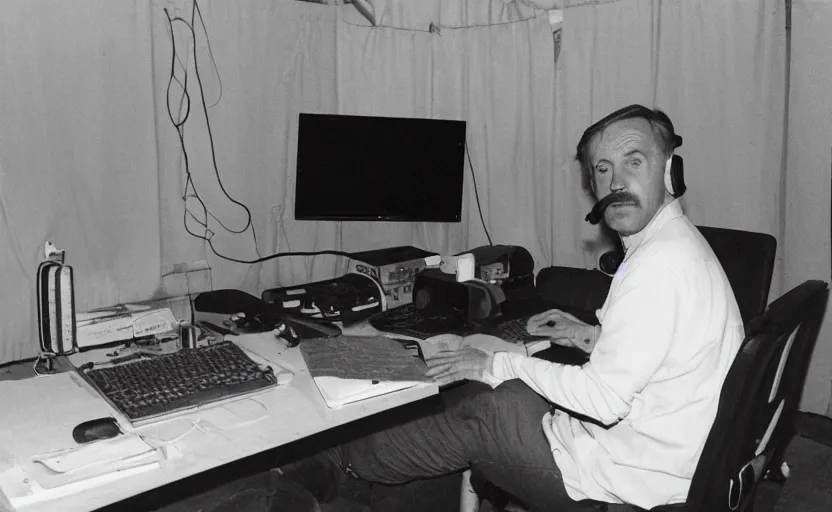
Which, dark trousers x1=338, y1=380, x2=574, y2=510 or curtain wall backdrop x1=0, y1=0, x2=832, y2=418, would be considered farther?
curtain wall backdrop x1=0, y1=0, x2=832, y2=418

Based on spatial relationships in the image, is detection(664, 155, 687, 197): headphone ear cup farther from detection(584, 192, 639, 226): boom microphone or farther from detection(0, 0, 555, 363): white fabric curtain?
detection(0, 0, 555, 363): white fabric curtain

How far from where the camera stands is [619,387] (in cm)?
138

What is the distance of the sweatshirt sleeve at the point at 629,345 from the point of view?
1.37 m

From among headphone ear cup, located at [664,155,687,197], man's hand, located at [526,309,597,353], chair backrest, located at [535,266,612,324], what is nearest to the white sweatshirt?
headphone ear cup, located at [664,155,687,197]

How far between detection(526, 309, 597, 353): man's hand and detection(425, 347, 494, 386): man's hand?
1.23 ft

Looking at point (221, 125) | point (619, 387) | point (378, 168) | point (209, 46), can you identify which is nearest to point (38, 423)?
point (619, 387)

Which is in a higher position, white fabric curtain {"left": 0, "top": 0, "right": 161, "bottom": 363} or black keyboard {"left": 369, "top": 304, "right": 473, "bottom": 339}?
white fabric curtain {"left": 0, "top": 0, "right": 161, "bottom": 363}

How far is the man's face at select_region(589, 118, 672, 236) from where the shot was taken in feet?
5.06

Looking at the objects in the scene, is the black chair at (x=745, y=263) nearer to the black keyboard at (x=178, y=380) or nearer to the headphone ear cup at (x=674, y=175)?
the headphone ear cup at (x=674, y=175)

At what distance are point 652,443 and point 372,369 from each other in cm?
65

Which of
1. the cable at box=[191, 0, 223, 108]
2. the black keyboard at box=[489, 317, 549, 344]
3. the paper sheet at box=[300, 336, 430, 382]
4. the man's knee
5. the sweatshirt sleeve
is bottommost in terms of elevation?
the man's knee

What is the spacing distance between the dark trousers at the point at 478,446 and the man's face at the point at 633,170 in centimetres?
54

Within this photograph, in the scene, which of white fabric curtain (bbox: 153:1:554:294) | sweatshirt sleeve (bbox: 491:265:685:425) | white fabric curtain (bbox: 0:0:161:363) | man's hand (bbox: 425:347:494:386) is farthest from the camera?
white fabric curtain (bbox: 153:1:554:294)

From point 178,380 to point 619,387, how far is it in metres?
0.97
